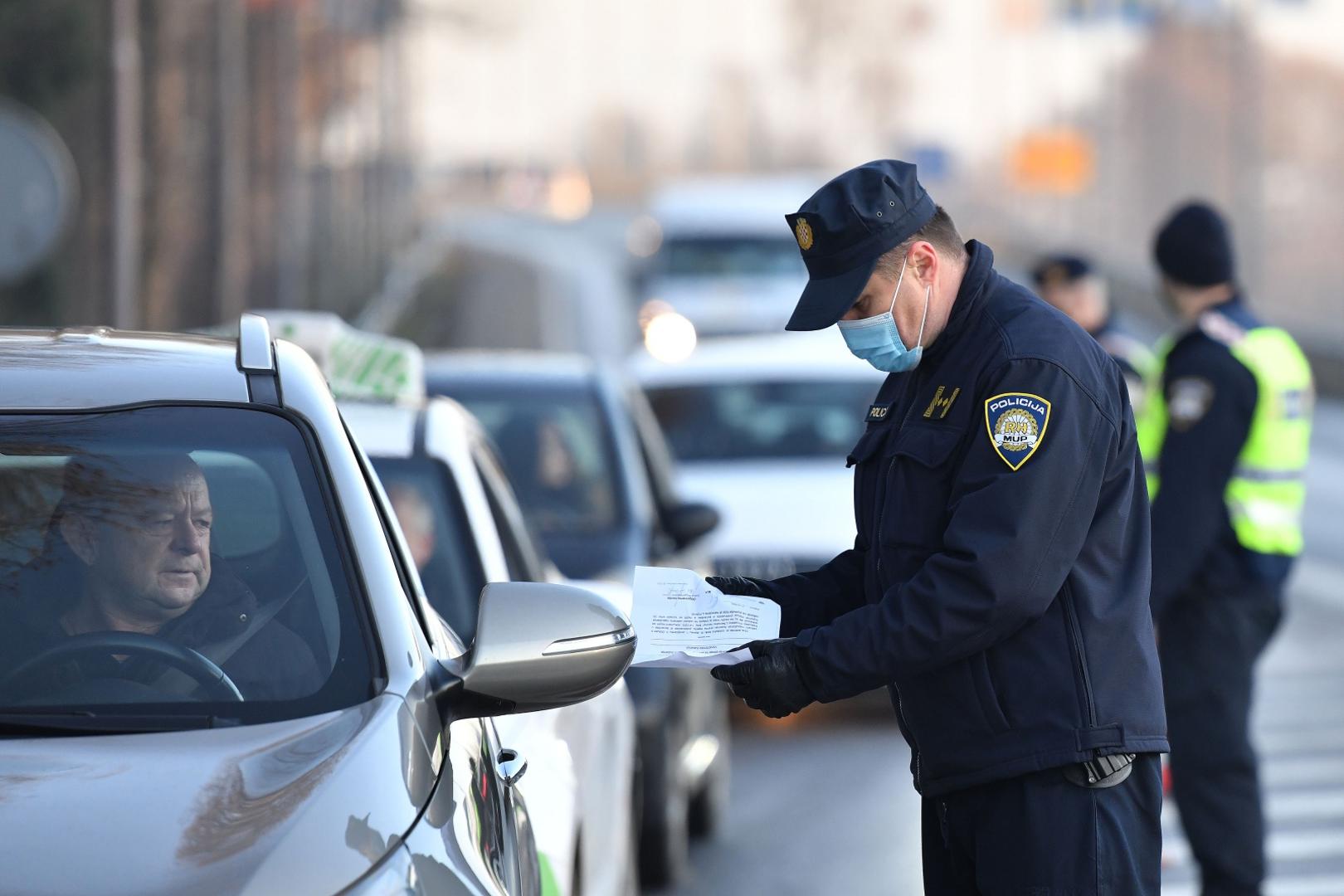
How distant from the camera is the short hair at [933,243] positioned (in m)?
3.73

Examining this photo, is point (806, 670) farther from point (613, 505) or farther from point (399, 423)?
point (613, 505)

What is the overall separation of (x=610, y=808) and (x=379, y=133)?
5097 cm

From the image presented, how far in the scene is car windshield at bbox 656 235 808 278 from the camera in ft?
81.7

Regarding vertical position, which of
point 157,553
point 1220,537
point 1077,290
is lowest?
point 1220,537

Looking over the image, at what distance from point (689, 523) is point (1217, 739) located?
256cm

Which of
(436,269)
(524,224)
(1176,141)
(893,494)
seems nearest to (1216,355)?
(893,494)

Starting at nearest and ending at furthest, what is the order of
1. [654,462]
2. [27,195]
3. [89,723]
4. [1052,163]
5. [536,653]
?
[89,723]
[536,653]
[654,462]
[27,195]
[1052,163]

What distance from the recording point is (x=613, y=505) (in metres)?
8.26

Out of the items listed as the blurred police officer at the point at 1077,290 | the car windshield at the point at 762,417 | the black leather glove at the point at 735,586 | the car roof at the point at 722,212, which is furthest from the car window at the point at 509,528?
the car roof at the point at 722,212

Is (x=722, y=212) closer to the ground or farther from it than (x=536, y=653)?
closer to the ground

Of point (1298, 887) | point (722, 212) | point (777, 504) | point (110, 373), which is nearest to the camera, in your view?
point (110, 373)

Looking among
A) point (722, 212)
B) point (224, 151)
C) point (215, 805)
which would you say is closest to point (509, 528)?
point (215, 805)

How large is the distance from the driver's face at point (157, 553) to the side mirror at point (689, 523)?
14.9 ft

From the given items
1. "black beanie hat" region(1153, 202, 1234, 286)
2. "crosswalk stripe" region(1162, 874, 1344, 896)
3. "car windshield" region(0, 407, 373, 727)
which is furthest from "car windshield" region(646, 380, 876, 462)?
"car windshield" region(0, 407, 373, 727)
